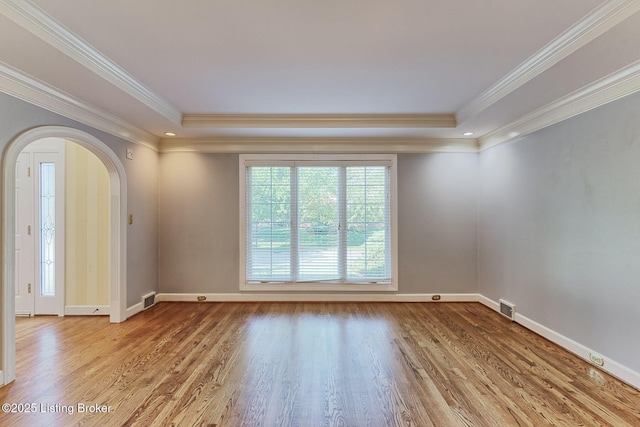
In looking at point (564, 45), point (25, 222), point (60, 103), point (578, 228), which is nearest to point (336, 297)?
point (578, 228)

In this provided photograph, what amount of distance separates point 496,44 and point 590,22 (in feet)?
1.72

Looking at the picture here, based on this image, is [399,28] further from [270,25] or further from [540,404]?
[540,404]

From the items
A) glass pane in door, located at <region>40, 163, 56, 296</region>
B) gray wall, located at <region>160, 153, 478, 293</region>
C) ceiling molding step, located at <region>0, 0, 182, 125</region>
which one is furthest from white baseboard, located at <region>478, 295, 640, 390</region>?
glass pane in door, located at <region>40, 163, 56, 296</region>

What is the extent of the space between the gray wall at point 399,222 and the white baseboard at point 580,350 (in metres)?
1.02

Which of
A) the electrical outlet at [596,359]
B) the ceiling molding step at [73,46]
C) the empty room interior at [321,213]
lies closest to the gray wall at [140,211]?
the empty room interior at [321,213]

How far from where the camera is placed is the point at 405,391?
2248 mm

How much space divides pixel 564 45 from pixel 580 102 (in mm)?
987

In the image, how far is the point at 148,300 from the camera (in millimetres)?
4227

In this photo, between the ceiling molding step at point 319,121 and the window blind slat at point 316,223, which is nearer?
the ceiling molding step at point 319,121

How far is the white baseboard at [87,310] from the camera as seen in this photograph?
12.7 ft

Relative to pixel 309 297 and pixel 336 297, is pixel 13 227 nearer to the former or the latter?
pixel 309 297

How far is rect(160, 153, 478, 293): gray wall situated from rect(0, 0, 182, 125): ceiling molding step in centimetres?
154

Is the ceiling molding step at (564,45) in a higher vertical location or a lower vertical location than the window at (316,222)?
higher

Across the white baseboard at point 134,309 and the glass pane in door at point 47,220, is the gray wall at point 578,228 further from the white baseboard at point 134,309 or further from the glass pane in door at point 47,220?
the glass pane in door at point 47,220
